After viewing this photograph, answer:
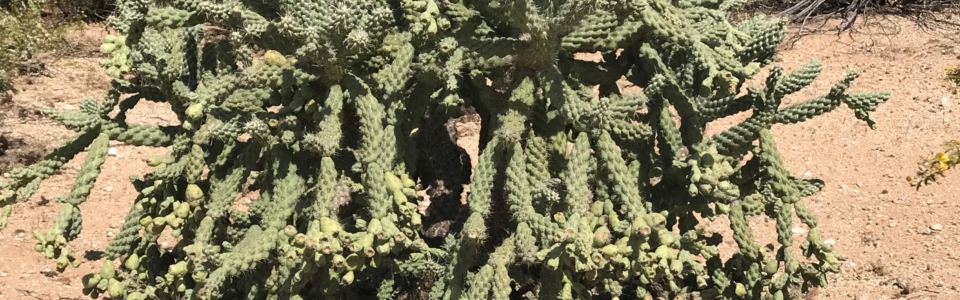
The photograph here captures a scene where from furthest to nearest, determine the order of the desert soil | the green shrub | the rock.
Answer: the green shrub
the rock
the desert soil

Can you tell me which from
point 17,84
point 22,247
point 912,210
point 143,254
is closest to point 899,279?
point 912,210

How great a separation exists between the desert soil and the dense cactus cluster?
0.81 meters

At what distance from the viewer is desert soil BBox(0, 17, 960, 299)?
5.25 meters

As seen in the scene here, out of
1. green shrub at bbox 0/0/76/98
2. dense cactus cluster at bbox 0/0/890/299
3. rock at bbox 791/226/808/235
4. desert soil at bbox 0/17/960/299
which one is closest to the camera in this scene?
dense cactus cluster at bbox 0/0/890/299

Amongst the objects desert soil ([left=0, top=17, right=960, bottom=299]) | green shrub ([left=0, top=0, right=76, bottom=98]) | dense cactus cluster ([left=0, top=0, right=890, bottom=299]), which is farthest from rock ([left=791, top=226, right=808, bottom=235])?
green shrub ([left=0, top=0, right=76, bottom=98])

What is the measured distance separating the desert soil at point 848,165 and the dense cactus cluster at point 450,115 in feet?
2.65

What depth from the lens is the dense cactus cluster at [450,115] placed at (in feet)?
10.2

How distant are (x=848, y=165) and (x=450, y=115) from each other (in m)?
4.24

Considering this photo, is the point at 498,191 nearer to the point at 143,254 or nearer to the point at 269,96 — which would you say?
the point at 269,96

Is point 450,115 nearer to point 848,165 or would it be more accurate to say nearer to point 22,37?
point 848,165

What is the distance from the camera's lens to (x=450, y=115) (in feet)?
12.7

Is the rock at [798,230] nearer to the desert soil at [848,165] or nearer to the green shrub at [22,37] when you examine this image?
the desert soil at [848,165]

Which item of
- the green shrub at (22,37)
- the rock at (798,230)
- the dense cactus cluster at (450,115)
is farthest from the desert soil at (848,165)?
the dense cactus cluster at (450,115)

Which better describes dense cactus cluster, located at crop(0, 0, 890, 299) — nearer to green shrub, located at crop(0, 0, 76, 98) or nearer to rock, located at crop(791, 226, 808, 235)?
rock, located at crop(791, 226, 808, 235)
